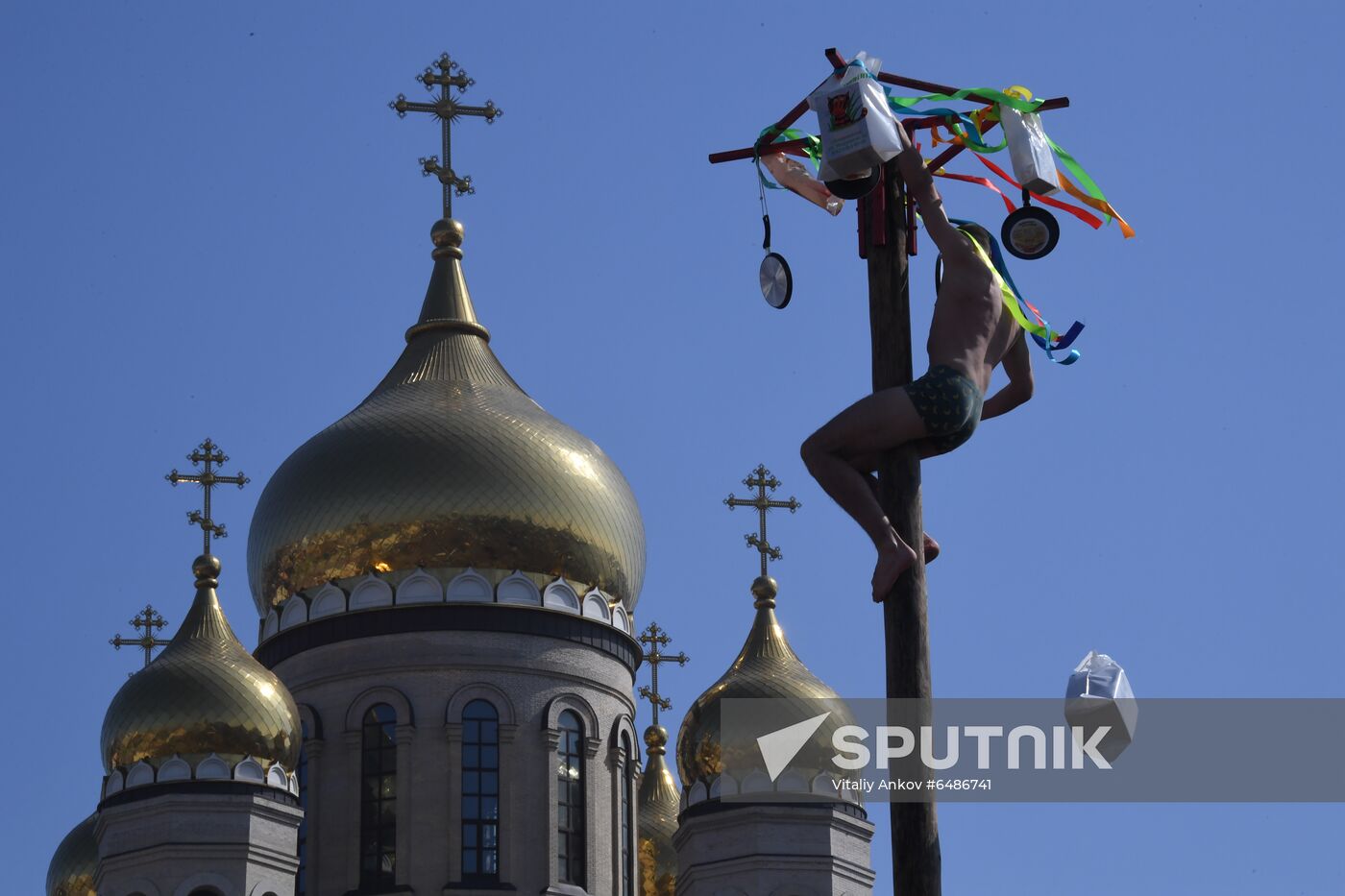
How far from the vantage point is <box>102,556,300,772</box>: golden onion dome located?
1062 inches

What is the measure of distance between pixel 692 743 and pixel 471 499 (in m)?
3.34

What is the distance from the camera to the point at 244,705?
88.8ft

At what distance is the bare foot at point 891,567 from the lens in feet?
28.8

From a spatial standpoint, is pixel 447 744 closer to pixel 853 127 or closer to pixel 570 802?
pixel 570 802

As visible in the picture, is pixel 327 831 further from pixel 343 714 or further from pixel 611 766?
pixel 611 766

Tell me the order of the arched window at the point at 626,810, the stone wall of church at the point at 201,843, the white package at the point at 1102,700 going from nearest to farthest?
1. the white package at the point at 1102,700
2. the stone wall of church at the point at 201,843
3. the arched window at the point at 626,810

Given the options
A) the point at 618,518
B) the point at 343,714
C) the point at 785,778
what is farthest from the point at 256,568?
the point at 785,778

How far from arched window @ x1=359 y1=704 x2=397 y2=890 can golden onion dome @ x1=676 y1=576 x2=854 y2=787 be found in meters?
2.97

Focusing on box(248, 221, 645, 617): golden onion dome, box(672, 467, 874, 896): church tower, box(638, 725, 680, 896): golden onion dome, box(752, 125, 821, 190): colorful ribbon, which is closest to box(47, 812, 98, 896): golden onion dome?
box(248, 221, 645, 617): golden onion dome

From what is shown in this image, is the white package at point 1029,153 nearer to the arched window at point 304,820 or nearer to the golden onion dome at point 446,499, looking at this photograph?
the golden onion dome at point 446,499

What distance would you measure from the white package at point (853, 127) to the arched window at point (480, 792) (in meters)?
20.4

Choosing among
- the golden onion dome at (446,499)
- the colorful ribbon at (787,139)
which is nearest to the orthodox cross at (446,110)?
the golden onion dome at (446,499)

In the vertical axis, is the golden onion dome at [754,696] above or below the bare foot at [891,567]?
above

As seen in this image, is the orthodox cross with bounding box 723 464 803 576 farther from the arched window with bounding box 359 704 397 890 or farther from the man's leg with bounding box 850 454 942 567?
the man's leg with bounding box 850 454 942 567
